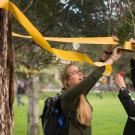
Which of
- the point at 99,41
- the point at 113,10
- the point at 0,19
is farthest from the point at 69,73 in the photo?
the point at 113,10

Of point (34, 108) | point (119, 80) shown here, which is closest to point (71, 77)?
point (119, 80)

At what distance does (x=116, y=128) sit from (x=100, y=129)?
0.55 meters

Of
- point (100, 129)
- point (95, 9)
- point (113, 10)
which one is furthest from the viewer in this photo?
point (100, 129)

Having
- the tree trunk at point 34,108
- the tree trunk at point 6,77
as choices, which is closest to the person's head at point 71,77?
the tree trunk at point 6,77

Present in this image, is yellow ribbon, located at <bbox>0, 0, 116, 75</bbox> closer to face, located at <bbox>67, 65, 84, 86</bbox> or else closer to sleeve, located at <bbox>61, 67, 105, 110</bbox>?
sleeve, located at <bbox>61, 67, 105, 110</bbox>

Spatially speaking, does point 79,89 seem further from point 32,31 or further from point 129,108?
point 129,108

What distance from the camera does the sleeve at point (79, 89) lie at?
193 inches

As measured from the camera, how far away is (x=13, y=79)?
4.96 metres

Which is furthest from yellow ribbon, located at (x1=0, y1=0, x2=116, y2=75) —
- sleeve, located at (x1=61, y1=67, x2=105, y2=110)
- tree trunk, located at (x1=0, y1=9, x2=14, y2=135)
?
tree trunk, located at (x1=0, y1=9, x2=14, y2=135)

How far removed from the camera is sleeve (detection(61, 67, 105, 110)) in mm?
4895

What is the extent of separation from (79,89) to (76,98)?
7.9 inches

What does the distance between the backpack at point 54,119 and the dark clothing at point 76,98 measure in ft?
0.20

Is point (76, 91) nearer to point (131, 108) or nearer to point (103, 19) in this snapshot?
point (131, 108)

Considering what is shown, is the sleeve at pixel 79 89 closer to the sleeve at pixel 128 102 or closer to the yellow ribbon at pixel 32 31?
the yellow ribbon at pixel 32 31
